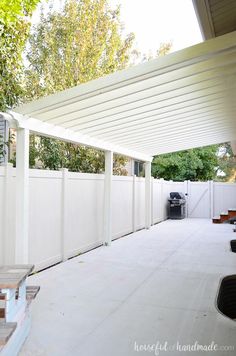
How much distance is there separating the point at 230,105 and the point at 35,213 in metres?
4.26

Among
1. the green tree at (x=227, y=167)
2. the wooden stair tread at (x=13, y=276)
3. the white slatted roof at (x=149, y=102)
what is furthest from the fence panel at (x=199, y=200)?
the wooden stair tread at (x=13, y=276)

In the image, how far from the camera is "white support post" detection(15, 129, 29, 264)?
5.18 m

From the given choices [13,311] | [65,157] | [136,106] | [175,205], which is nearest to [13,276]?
[13,311]

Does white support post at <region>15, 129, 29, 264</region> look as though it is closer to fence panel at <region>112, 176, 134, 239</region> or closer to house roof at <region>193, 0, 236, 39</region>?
house roof at <region>193, 0, 236, 39</region>

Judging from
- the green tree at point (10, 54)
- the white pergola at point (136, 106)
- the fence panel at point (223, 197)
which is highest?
the green tree at point (10, 54)

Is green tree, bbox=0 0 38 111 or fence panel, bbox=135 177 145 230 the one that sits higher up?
green tree, bbox=0 0 38 111

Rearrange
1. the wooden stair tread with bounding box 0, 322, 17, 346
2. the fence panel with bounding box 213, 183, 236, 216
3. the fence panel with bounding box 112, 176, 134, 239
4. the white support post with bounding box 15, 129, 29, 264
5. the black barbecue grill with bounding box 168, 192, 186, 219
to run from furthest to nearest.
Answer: the fence panel with bounding box 213, 183, 236, 216 < the black barbecue grill with bounding box 168, 192, 186, 219 < the fence panel with bounding box 112, 176, 134, 239 < the white support post with bounding box 15, 129, 29, 264 < the wooden stair tread with bounding box 0, 322, 17, 346

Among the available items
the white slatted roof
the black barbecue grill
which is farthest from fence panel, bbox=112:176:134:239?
the black barbecue grill

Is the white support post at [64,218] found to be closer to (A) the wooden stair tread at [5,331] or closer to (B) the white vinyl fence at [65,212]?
(B) the white vinyl fence at [65,212]

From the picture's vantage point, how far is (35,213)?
19.7 feet

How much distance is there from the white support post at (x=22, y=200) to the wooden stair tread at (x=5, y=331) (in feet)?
7.60

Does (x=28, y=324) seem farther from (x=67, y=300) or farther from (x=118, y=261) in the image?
(x=118, y=261)

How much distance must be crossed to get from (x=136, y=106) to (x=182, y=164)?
14.2 metres

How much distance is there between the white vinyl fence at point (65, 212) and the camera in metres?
5.33
